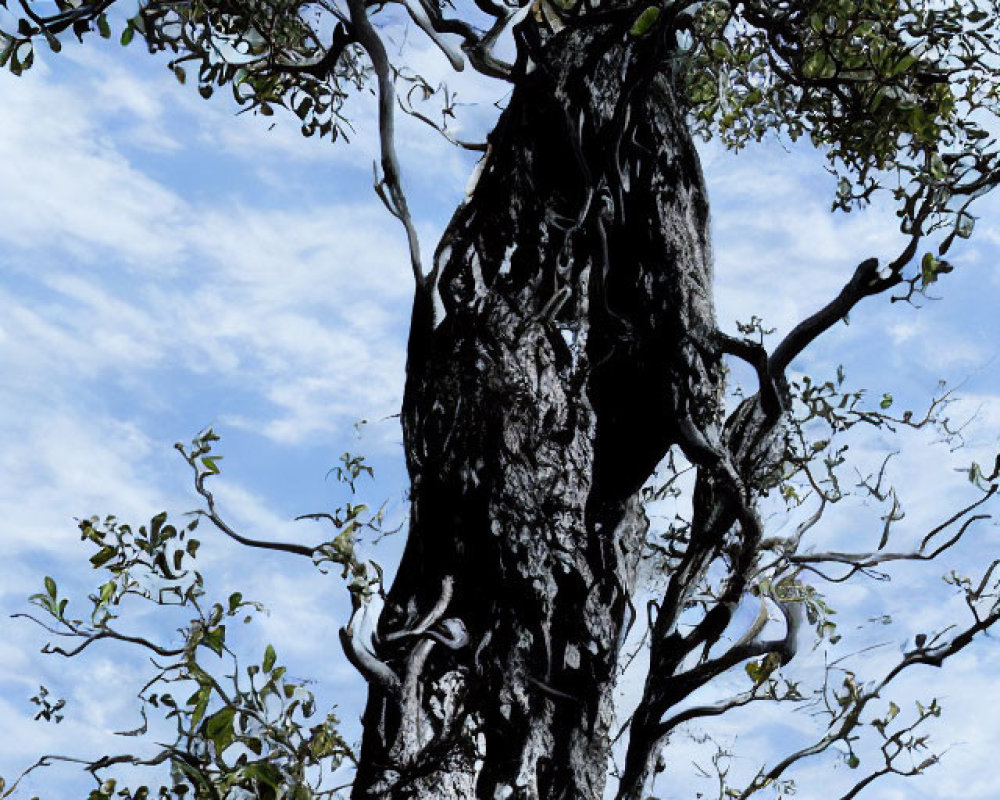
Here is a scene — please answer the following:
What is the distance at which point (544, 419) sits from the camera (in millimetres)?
4305

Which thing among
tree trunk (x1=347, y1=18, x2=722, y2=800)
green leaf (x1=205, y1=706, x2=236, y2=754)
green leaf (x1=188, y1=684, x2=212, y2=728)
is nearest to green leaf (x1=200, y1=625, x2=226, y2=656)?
green leaf (x1=188, y1=684, x2=212, y2=728)

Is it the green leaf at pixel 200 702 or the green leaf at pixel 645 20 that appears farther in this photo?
the green leaf at pixel 645 20

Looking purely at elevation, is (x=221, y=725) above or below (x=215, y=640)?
below

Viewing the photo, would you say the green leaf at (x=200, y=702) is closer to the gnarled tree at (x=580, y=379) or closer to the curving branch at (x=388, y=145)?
the gnarled tree at (x=580, y=379)

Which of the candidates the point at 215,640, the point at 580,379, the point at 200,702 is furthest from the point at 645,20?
the point at 200,702

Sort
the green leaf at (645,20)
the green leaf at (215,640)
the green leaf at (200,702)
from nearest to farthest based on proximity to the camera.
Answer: the green leaf at (200,702) < the green leaf at (215,640) < the green leaf at (645,20)

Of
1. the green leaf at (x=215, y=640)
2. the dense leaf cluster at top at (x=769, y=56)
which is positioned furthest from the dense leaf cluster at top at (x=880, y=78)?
the green leaf at (x=215, y=640)

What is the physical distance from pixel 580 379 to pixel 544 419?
10.7 inches

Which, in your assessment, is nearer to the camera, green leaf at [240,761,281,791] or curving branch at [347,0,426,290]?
green leaf at [240,761,281,791]

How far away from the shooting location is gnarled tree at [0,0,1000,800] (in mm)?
3986

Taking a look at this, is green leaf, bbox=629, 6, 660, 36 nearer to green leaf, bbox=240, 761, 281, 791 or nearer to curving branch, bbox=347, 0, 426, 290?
curving branch, bbox=347, 0, 426, 290

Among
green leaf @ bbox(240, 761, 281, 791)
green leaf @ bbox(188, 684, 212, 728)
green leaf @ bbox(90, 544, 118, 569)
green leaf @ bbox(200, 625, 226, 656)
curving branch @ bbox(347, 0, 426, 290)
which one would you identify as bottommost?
green leaf @ bbox(240, 761, 281, 791)

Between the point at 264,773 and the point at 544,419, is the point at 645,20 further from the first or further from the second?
the point at 264,773

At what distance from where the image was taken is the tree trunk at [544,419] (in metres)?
3.95
